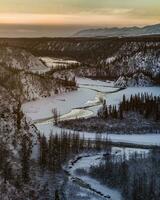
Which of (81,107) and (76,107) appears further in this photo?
(76,107)

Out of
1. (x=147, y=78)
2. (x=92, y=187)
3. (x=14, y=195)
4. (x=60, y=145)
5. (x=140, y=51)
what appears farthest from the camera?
(x=140, y=51)

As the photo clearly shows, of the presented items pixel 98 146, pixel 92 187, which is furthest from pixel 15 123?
pixel 92 187

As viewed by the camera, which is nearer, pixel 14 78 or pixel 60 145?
pixel 60 145

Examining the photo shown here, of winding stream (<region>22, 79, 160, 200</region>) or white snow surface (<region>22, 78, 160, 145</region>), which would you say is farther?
white snow surface (<region>22, 78, 160, 145</region>)

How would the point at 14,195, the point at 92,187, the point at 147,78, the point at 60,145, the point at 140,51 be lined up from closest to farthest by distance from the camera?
1. the point at 14,195
2. the point at 92,187
3. the point at 60,145
4. the point at 147,78
5. the point at 140,51

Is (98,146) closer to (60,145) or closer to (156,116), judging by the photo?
(60,145)

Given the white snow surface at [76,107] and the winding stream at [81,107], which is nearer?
the winding stream at [81,107]

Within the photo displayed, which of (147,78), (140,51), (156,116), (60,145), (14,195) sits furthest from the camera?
(140,51)

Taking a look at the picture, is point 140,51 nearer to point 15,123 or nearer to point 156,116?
point 156,116

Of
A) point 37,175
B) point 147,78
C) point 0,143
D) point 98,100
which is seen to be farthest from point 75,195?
point 147,78
